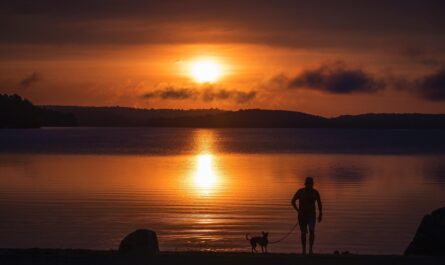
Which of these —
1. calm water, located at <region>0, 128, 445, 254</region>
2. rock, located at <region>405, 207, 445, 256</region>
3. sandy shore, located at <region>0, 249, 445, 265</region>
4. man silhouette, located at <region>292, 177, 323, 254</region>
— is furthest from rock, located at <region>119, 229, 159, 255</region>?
calm water, located at <region>0, 128, 445, 254</region>

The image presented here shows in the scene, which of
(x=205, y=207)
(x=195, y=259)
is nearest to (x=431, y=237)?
(x=195, y=259)

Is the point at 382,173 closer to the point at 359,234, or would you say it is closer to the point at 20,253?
the point at 359,234

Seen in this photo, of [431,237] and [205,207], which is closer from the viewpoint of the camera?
[431,237]

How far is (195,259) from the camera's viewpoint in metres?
15.5

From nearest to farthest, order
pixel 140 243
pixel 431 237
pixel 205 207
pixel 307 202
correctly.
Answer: pixel 307 202, pixel 140 243, pixel 431 237, pixel 205 207

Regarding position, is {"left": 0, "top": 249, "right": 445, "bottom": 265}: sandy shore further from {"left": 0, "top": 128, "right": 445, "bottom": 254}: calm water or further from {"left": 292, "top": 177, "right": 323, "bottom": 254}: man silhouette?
{"left": 0, "top": 128, "right": 445, "bottom": 254}: calm water

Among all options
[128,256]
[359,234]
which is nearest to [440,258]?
[128,256]

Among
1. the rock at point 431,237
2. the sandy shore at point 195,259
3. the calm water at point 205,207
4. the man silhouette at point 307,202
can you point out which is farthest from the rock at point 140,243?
the calm water at point 205,207

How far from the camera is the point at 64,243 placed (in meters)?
25.6

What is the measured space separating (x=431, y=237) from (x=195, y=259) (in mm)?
6409

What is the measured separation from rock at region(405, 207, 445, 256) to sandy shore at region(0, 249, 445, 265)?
2464 mm

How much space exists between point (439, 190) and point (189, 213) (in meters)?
18.8

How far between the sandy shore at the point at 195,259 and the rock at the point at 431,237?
8.08 feet

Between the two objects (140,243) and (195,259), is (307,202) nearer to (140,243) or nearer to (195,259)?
(195,259)
